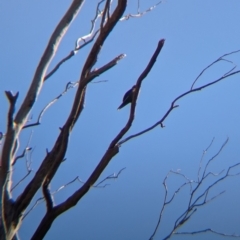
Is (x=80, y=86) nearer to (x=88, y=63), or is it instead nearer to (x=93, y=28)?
(x=88, y=63)

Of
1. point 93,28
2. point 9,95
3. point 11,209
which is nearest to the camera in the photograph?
point 9,95

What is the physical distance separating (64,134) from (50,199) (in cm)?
12

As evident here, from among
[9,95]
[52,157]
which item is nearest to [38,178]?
[52,157]

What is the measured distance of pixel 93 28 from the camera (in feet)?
3.02

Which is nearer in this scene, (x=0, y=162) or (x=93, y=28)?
(x=0, y=162)

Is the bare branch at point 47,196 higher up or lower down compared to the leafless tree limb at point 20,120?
lower down

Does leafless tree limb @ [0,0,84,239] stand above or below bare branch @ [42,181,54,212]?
above

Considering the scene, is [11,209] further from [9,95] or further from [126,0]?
[126,0]

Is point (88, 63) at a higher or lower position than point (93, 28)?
lower

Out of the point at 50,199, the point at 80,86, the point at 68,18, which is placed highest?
the point at 68,18

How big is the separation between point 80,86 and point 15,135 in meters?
0.12

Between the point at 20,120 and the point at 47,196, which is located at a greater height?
the point at 20,120

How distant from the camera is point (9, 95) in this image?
0.59 metres

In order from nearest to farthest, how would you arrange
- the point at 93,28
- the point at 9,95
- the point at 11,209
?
the point at 9,95
the point at 11,209
the point at 93,28
